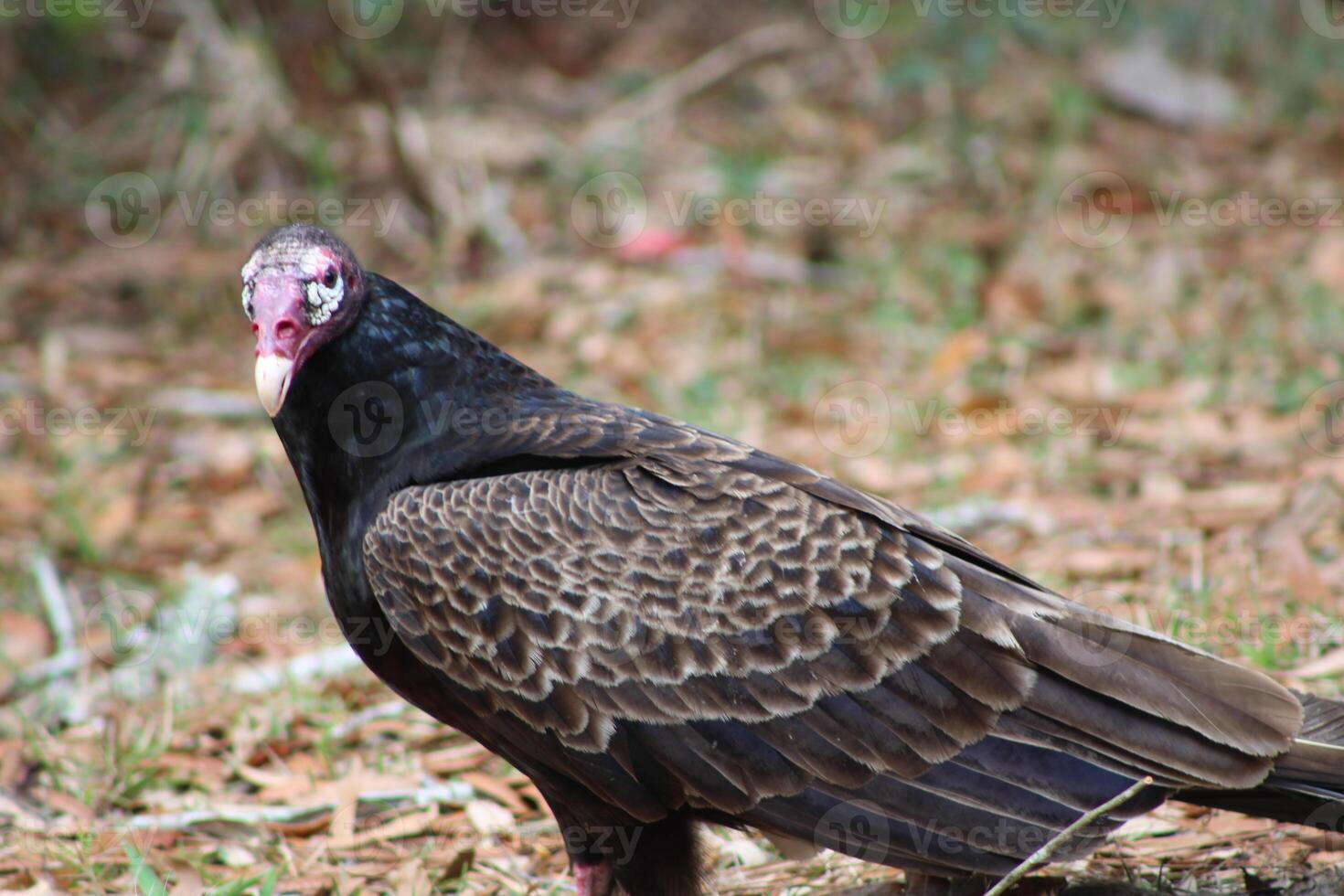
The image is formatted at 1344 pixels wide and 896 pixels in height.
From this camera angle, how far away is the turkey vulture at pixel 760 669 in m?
3.48

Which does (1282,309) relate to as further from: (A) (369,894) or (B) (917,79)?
(A) (369,894)

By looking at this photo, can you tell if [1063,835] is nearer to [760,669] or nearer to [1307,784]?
[1307,784]

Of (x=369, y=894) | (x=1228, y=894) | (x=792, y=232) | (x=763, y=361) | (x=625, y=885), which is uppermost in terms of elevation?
(x=792, y=232)

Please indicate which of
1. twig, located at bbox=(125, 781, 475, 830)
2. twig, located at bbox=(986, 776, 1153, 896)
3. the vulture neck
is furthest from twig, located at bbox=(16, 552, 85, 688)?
twig, located at bbox=(986, 776, 1153, 896)

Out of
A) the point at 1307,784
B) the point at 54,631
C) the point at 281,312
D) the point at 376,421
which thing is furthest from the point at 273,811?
the point at 1307,784

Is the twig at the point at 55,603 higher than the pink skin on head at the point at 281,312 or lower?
lower

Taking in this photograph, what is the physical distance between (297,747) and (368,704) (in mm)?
379

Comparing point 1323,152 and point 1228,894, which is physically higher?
point 1323,152

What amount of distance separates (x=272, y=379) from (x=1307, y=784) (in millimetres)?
2685

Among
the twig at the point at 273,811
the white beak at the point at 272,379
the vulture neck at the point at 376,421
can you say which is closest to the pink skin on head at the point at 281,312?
the white beak at the point at 272,379

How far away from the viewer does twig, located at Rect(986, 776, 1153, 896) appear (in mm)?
3326

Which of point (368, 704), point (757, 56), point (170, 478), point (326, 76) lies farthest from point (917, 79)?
point (368, 704)

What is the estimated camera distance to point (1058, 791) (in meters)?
Result: 3.46

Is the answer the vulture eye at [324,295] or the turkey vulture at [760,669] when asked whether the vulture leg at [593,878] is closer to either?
the turkey vulture at [760,669]
